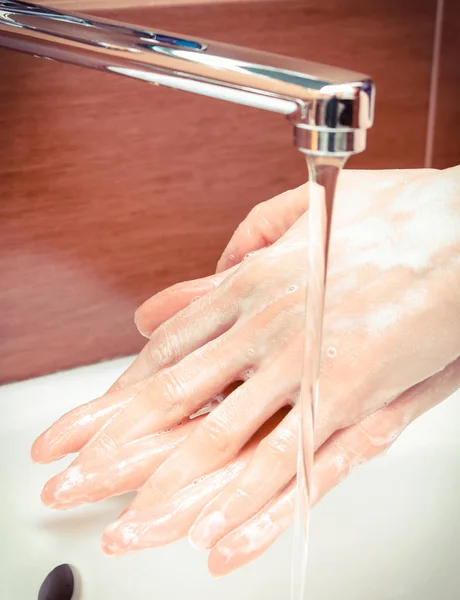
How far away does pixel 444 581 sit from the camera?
67 cm

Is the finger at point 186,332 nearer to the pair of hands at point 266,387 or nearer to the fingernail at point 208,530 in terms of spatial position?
the pair of hands at point 266,387

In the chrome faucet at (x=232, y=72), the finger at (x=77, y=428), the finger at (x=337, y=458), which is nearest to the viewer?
the chrome faucet at (x=232, y=72)

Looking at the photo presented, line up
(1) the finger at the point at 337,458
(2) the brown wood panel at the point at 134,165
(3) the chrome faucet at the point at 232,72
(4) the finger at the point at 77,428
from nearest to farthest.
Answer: (3) the chrome faucet at the point at 232,72 → (1) the finger at the point at 337,458 → (4) the finger at the point at 77,428 → (2) the brown wood panel at the point at 134,165

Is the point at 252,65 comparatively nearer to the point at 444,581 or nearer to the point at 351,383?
the point at 351,383

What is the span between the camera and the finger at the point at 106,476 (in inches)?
23.7

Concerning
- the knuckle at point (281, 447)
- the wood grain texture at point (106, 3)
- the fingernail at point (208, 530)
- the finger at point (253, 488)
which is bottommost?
the fingernail at point (208, 530)

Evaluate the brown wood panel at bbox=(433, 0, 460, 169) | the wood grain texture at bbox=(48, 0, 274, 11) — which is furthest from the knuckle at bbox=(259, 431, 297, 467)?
the brown wood panel at bbox=(433, 0, 460, 169)

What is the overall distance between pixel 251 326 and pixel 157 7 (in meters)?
0.38

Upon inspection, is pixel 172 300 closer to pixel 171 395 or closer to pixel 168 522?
pixel 171 395

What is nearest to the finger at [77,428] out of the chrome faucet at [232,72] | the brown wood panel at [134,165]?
the brown wood panel at [134,165]

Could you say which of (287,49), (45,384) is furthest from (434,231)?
(45,384)

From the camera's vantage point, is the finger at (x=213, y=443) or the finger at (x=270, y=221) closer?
the finger at (x=213, y=443)

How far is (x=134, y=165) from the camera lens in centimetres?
82

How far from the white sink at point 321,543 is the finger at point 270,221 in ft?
0.93
